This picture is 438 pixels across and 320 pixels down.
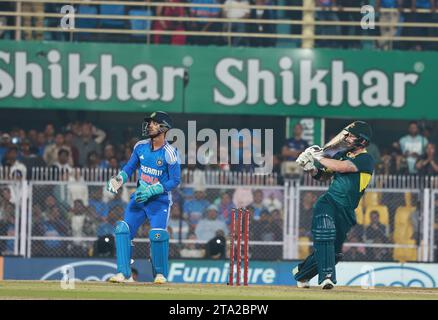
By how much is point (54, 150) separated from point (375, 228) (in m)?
5.83

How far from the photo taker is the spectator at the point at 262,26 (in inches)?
1107

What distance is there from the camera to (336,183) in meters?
17.3

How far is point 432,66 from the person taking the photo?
27750mm

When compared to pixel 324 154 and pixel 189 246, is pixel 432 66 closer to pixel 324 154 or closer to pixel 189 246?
pixel 189 246

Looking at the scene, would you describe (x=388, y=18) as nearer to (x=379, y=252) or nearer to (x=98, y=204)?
(x=379, y=252)

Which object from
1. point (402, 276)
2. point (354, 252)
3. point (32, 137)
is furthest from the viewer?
point (32, 137)

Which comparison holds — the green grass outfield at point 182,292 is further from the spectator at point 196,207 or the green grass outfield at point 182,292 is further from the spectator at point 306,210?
the spectator at point 306,210

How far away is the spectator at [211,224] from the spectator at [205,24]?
15.3ft

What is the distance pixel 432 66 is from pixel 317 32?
7.89 feet

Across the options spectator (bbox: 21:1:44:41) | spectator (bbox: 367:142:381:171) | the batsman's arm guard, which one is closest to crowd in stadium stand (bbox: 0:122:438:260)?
spectator (bbox: 367:142:381:171)

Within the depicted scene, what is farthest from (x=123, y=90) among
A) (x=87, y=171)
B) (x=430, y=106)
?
(x=430, y=106)

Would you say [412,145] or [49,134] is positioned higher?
[49,134]

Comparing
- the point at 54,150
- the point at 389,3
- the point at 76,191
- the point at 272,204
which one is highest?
the point at 389,3
